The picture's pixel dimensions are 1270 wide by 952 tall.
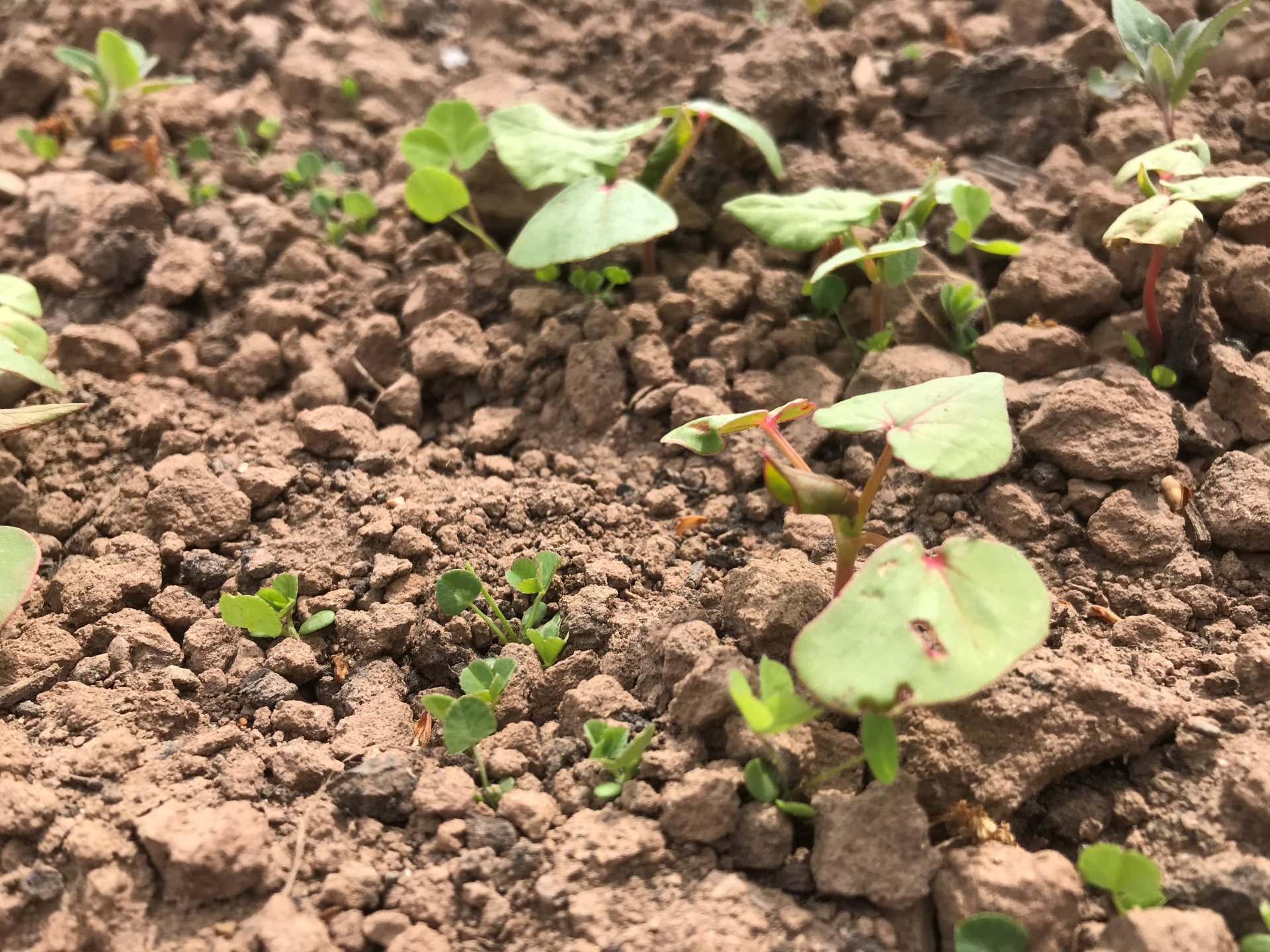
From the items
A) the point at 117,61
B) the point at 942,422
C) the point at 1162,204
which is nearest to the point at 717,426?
the point at 942,422

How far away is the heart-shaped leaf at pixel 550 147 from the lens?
79.4 inches

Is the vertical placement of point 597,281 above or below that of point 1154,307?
below

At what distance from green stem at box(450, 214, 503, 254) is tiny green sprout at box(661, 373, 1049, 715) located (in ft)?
2.82

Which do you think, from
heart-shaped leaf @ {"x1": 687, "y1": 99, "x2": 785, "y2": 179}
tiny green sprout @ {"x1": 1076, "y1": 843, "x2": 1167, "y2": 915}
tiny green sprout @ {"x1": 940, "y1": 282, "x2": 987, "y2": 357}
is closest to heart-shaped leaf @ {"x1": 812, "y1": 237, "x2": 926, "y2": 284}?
tiny green sprout @ {"x1": 940, "y1": 282, "x2": 987, "y2": 357}

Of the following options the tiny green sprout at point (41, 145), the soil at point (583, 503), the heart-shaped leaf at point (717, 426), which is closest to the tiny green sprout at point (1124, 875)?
the soil at point (583, 503)

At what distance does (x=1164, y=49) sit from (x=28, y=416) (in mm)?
2270

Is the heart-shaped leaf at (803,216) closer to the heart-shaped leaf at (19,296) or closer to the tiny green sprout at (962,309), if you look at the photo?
the tiny green sprout at (962,309)

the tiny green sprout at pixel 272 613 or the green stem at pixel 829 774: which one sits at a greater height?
the green stem at pixel 829 774

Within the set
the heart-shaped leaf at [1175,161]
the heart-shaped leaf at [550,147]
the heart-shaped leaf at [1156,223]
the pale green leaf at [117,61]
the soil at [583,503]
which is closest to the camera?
the soil at [583,503]

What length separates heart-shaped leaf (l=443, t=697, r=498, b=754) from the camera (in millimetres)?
1376

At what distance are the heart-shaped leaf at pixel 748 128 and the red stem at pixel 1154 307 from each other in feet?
2.48

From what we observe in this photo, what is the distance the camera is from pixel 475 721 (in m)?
1.38

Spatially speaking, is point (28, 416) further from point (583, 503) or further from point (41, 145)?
point (41, 145)

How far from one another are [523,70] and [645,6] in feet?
1.30
